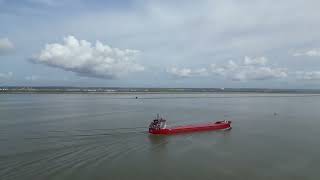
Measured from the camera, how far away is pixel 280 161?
24406mm

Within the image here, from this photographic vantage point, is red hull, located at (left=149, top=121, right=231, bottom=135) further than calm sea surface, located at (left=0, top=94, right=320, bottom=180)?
Yes

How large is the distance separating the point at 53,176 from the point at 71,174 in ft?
3.18

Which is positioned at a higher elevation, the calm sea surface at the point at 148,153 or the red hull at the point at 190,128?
the red hull at the point at 190,128

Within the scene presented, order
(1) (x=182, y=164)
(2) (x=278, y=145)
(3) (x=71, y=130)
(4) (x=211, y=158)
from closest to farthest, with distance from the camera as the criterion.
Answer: (1) (x=182, y=164) < (4) (x=211, y=158) < (2) (x=278, y=145) < (3) (x=71, y=130)

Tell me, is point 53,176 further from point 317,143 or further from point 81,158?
point 317,143

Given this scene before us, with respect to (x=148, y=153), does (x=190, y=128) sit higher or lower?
higher

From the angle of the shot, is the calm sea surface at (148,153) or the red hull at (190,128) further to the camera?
the red hull at (190,128)

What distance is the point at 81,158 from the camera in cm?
2358

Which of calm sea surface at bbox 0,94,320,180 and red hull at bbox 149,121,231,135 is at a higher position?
red hull at bbox 149,121,231,135

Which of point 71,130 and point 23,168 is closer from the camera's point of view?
point 23,168

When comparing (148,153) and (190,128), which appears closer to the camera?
(148,153)

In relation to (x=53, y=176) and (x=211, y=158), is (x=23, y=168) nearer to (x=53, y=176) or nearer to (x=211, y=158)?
(x=53, y=176)

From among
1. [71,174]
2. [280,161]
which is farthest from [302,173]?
[71,174]

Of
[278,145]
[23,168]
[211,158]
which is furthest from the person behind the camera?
[278,145]
